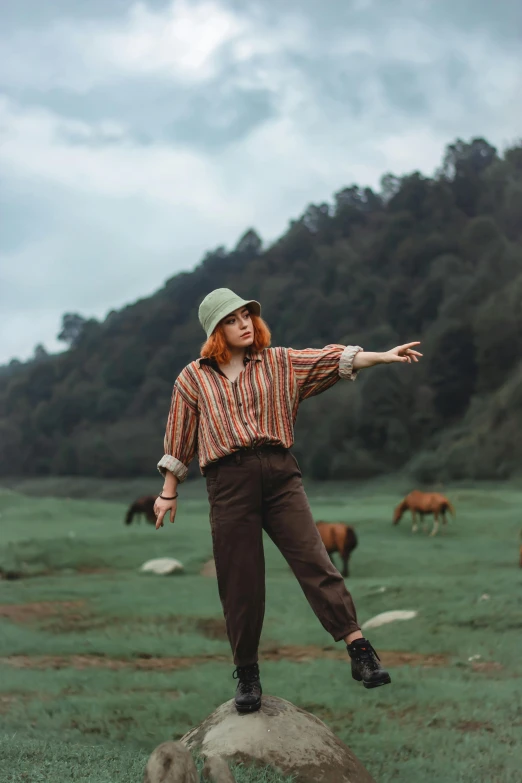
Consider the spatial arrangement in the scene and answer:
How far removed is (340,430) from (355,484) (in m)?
1.79

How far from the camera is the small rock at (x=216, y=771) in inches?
136

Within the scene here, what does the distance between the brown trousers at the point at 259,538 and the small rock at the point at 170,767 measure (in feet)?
2.20

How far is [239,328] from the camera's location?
3.90 metres

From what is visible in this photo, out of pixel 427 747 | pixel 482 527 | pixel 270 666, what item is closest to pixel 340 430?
pixel 482 527

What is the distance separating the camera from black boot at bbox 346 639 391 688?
3.58 meters

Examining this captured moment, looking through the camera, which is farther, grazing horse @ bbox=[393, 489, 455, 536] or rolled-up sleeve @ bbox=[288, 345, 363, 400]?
grazing horse @ bbox=[393, 489, 455, 536]

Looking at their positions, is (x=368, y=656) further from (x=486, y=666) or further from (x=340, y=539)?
(x=340, y=539)

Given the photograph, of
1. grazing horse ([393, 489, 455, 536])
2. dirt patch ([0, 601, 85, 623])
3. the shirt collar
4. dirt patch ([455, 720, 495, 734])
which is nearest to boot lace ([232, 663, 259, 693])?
the shirt collar

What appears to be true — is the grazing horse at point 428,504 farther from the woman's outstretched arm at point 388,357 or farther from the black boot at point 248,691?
the woman's outstretched arm at point 388,357

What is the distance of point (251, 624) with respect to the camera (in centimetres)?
392

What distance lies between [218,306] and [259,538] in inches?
40.0

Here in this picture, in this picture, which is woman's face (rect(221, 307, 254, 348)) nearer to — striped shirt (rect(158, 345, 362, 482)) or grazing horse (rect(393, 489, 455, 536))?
striped shirt (rect(158, 345, 362, 482))

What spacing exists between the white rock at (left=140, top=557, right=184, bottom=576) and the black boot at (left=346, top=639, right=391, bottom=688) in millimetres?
8145

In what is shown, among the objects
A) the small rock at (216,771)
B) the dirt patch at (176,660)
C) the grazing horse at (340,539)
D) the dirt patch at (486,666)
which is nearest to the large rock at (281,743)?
the small rock at (216,771)
